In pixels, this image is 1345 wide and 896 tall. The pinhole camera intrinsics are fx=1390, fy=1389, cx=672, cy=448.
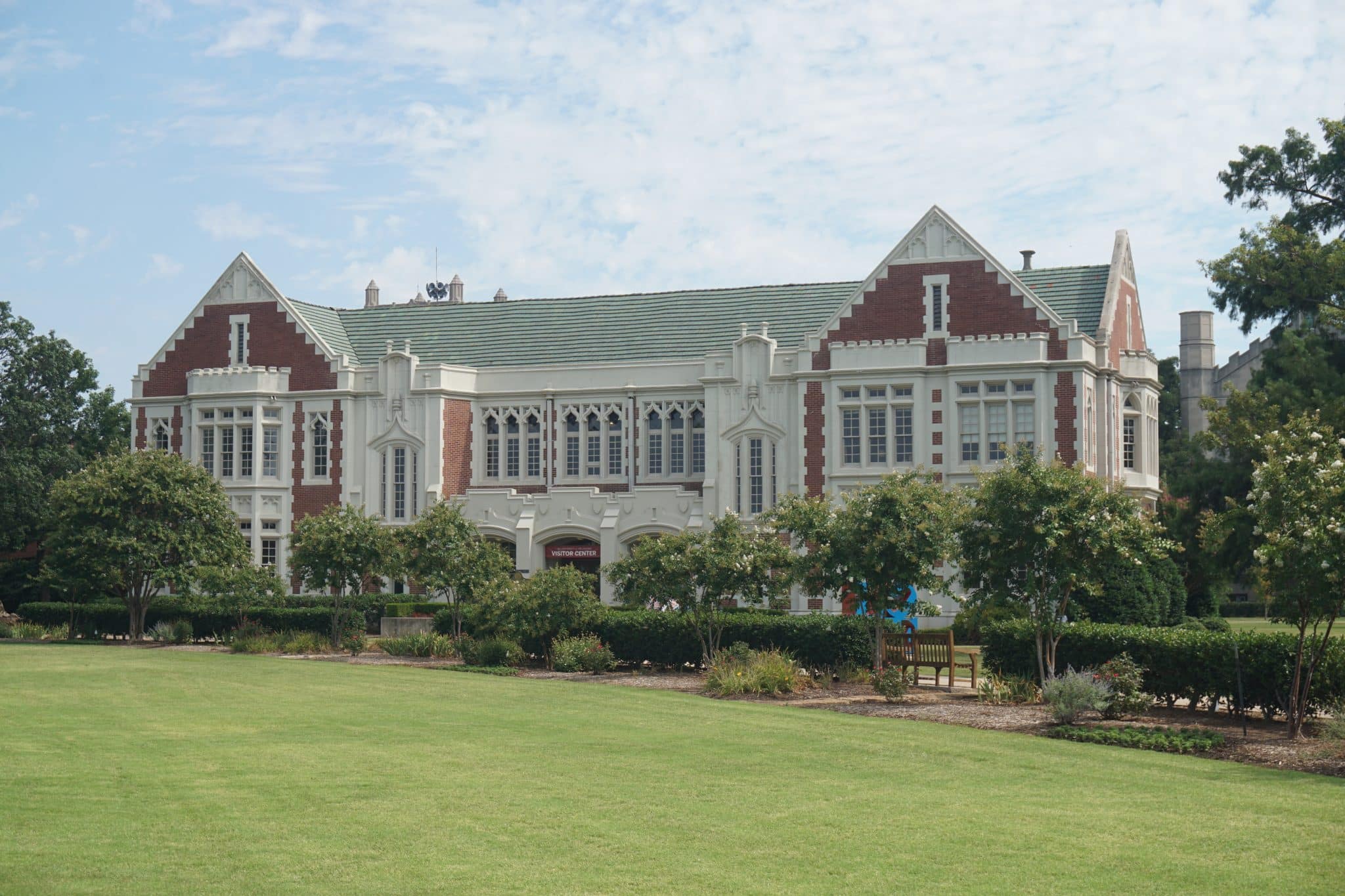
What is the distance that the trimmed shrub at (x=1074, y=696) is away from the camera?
2000 cm

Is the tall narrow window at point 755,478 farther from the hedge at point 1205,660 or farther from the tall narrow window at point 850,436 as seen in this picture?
the hedge at point 1205,660

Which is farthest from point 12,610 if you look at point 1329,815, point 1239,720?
point 1329,815

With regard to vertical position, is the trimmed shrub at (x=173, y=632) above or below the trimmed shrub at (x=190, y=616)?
below

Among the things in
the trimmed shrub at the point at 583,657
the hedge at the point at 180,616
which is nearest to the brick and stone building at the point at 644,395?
the hedge at the point at 180,616

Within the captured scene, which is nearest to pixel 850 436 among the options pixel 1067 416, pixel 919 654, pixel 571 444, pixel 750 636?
pixel 1067 416

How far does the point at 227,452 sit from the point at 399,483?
667 centimetres

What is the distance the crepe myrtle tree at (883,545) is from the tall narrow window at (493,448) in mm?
24077

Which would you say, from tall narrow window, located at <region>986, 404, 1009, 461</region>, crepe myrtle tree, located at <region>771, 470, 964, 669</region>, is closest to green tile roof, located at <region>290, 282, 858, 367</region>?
tall narrow window, located at <region>986, 404, 1009, 461</region>

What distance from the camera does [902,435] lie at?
43500mm

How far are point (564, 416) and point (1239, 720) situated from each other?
3152 centimetres

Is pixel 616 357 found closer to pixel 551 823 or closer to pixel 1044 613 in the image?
pixel 1044 613

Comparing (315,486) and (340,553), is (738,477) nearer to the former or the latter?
(340,553)

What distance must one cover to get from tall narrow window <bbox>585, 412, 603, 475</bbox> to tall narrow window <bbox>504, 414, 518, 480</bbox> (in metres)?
Result: 2.82

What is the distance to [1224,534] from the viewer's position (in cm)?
2128
